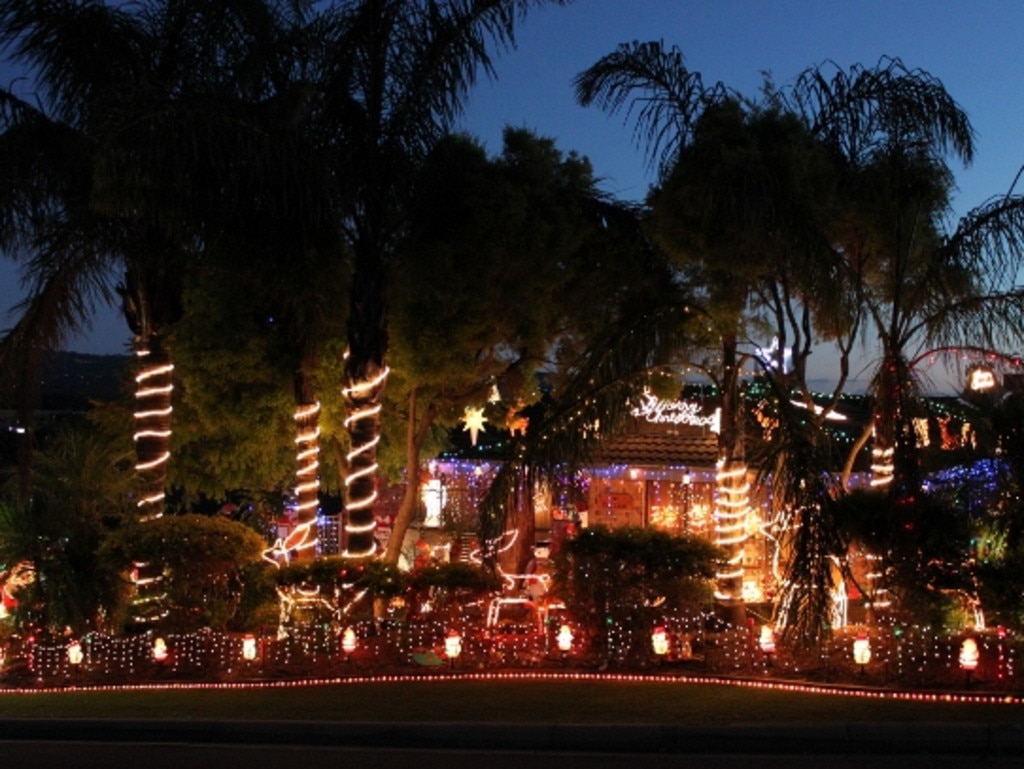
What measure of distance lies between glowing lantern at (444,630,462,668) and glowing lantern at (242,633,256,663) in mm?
2002

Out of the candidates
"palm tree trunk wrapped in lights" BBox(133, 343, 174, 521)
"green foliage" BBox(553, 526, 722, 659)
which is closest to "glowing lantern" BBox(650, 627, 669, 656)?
"green foliage" BBox(553, 526, 722, 659)

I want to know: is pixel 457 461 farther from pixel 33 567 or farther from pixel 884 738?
pixel 884 738

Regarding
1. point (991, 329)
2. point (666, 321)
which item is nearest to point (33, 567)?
point (666, 321)

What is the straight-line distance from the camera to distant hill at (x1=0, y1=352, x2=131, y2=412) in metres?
16.0

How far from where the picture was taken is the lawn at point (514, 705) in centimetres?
991

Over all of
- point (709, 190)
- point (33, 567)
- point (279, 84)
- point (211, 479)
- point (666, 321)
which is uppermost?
point (279, 84)

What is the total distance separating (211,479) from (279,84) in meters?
7.16

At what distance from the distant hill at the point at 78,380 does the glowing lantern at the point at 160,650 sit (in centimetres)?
391

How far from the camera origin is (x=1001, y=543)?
476 inches

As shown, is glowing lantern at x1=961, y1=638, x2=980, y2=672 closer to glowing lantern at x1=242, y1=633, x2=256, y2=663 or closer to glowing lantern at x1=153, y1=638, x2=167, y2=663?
glowing lantern at x1=242, y1=633, x2=256, y2=663

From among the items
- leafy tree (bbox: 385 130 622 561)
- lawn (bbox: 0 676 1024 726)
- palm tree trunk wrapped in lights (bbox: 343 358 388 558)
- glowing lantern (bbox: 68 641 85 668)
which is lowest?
lawn (bbox: 0 676 1024 726)

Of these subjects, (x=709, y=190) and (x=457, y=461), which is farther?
(x=457, y=461)

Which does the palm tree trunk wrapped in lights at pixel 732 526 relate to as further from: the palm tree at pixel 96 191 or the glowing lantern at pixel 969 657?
the palm tree at pixel 96 191

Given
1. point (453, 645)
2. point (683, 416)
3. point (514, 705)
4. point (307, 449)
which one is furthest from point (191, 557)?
point (683, 416)
